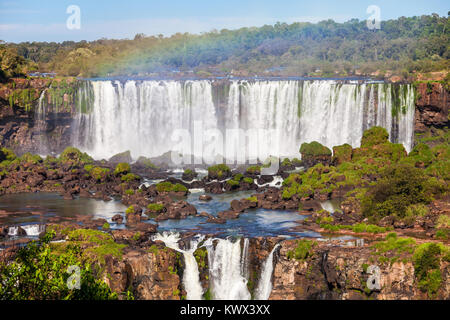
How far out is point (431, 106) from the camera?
5141 centimetres

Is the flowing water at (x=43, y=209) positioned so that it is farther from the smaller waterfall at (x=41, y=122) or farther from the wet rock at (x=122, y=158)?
the smaller waterfall at (x=41, y=122)

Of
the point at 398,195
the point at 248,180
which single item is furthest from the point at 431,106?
the point at 398,195

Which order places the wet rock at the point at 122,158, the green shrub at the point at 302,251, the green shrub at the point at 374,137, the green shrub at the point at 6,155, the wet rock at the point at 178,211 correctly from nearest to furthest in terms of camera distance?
the green shrub at the point at 302,251, the wet rock at the point at 178,211, the green shrub at the point at 374,137, the green shrub at the point at 6,155, the wet rock at the point at 122,158

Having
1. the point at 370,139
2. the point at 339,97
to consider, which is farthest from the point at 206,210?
the point at 339,97

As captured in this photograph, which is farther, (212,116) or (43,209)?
(212,116)

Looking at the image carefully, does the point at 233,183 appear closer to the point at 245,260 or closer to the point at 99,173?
the point at 99,173

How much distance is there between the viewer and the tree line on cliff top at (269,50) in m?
83.1

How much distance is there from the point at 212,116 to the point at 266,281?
29.7 m

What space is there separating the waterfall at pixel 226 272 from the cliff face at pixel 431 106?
85.6ft

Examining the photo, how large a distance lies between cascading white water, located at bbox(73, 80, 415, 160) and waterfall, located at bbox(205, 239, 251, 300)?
23.5 meters

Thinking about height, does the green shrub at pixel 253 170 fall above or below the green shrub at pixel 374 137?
below

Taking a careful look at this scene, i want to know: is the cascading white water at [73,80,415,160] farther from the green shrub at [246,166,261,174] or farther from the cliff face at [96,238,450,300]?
the cliff face at [96,238,450,300]

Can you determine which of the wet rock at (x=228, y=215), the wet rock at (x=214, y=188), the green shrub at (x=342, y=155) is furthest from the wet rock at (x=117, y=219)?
the green shrub at (x=342, y=155)

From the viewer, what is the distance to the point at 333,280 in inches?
1093
